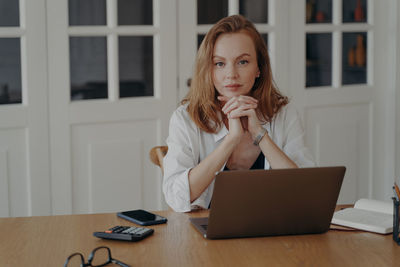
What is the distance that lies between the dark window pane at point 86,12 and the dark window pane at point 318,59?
1366 mm

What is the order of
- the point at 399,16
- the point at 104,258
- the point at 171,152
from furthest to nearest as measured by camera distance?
1. the point at 399,16
2. the point at 171,152
3. the point at 104,258

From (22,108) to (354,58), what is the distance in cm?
224

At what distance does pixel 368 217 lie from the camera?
5.64 ft

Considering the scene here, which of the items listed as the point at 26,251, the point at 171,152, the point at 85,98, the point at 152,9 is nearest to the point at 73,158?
the point at 85,98

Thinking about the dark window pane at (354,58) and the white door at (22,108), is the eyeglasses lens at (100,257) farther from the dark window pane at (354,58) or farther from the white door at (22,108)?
the dark window pane at (354,58)

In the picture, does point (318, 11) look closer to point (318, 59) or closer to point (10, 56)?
point (318, 59)

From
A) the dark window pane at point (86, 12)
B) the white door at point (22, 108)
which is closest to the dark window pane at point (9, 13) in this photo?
the white door at point (22, 108)

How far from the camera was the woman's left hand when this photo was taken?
6.88ft

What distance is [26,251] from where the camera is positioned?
4.75 feet

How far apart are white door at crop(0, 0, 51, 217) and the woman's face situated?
4.36 ft

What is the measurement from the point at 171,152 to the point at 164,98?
4.48ft

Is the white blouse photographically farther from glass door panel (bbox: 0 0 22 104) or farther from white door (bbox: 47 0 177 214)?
glass door panel (bbox: 0 0 22 104)

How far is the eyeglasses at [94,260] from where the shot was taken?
4.31 ft

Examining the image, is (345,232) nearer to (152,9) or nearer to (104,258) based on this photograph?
(104,258)
